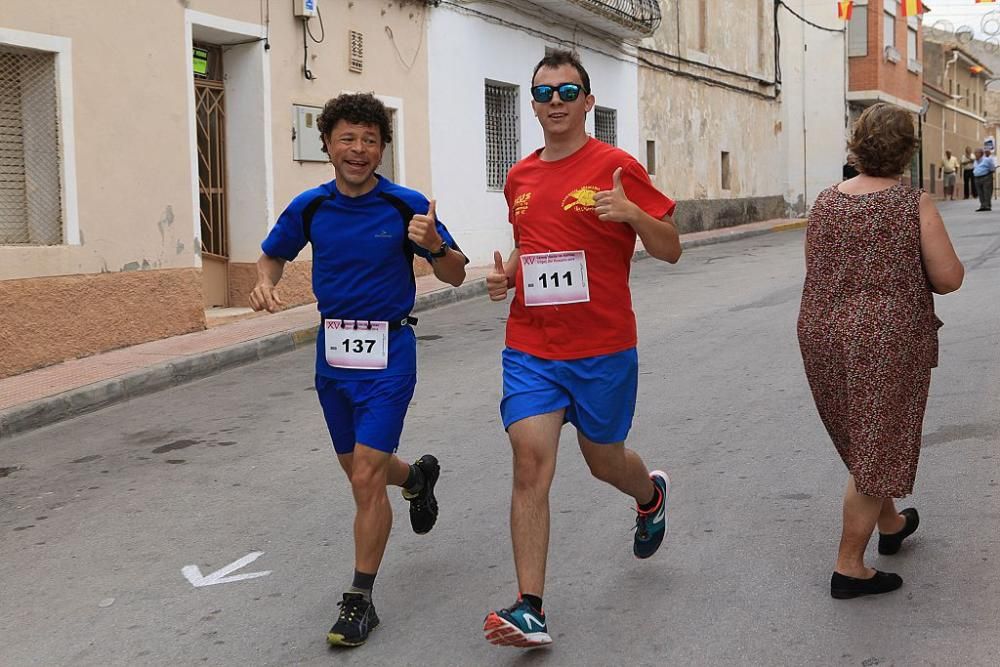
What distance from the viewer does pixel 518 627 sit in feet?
11.7

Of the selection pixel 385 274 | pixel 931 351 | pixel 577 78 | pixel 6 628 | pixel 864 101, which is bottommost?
pixel 6 628

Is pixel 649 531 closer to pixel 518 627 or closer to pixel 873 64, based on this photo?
pixel 518 627

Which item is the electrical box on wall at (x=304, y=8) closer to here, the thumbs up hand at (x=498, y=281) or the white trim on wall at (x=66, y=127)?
the white trim on wall at (x=66, y=127)

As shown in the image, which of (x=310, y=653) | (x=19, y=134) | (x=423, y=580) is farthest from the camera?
(x=19, y=134)

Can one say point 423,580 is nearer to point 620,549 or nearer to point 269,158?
point 620,549

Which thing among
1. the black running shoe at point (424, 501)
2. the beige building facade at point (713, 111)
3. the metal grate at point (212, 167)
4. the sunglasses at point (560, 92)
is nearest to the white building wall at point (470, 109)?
the metal grate at point (212, 167)

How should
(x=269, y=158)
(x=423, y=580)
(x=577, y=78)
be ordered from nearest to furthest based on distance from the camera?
(x=577, y=78) → (x=423, y=580) → (x=269, y=158)

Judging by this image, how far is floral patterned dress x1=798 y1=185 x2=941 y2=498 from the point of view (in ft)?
13.0

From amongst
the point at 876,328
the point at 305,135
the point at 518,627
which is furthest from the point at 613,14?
the point at 518,627

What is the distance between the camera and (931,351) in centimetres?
405

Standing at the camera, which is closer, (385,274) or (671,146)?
(385,274)

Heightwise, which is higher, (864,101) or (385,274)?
(864,101)

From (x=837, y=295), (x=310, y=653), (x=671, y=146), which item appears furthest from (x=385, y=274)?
(x=671, y=146)

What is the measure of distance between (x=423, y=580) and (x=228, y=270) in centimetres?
919
